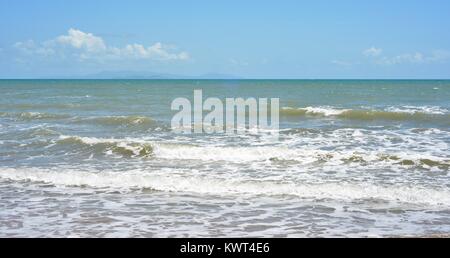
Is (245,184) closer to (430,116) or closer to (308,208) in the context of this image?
(308,208)

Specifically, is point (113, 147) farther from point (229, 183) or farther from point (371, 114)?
point (371, 114)

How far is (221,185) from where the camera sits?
36.9 ft

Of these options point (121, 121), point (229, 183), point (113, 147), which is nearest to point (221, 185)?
point (229, 183)

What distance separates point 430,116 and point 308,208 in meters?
19.1

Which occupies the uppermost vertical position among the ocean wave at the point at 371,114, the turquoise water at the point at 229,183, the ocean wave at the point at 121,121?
the ocean wave at the point at 371,114

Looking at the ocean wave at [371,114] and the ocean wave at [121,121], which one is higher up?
the ocean wave at [371,114]

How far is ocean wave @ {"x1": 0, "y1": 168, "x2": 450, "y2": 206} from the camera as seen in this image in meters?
10.2

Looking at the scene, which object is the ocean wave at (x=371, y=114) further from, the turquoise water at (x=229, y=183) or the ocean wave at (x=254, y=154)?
the ocean wave at (x=254, y=154)

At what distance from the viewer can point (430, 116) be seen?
25.9 m

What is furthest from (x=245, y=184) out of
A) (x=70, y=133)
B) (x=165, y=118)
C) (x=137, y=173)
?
(x=165, y=118)

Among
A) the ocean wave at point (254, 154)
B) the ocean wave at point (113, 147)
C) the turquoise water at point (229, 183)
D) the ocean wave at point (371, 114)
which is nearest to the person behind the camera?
the turquoise water at point (229, 183)

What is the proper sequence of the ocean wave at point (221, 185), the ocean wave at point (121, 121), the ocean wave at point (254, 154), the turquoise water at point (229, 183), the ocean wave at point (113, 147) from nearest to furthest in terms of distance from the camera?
the turquoise water at point (229, 183) → the ocean wave at point (221, 185) → the ocean wave at point (254, 154) → the ocean wave at point (113, 147) → the ocean wave at point (121, 121)

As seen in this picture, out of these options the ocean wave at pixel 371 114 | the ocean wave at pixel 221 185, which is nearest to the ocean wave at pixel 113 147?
the ocean wave at pixel 221 185

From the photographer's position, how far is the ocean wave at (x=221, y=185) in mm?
10172
